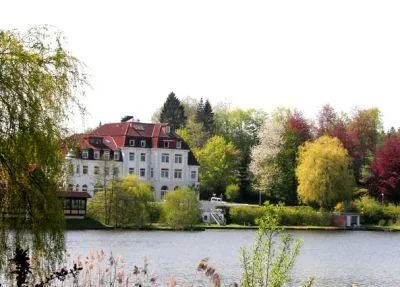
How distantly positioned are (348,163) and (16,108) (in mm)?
71733

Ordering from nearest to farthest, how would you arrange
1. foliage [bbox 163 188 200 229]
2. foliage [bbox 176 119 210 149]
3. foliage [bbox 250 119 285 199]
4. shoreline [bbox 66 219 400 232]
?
1. shoreline [bbox 66 219 400 232]
2. foliage [bbox 163 188 200 229]
3. foliage [bbox 250 119 285 199]
4. foliage [bbox 176 119 210 149]

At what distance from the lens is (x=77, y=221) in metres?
69.1

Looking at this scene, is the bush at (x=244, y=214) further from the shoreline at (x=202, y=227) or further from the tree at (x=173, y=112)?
the tree at (x=173, y=112)

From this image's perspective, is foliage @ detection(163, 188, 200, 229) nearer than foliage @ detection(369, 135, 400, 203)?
Yes

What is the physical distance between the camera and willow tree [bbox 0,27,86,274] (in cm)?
1385

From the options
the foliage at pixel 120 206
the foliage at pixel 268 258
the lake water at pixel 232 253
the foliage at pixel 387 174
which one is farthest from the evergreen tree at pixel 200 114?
the foliage at pixel 268 258

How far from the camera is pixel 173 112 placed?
126 m

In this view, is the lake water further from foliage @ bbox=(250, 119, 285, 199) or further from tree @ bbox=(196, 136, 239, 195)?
tree @ bbox=(196, 136, 239, 195)

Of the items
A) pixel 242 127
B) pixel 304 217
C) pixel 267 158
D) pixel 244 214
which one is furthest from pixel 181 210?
pixel 242 127

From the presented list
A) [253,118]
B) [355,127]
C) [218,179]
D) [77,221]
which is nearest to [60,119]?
[77,221]

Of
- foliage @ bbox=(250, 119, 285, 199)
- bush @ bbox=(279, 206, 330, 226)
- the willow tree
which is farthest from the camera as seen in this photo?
foliage @ bbox=(250, 119, 285, 199)

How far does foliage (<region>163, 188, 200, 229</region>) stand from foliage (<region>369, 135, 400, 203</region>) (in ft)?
81.9

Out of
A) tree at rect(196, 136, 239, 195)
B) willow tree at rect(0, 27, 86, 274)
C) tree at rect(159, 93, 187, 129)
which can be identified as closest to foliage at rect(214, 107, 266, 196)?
tree at rect(196, 136, 239, 195)

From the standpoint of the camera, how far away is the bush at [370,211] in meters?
84.2
